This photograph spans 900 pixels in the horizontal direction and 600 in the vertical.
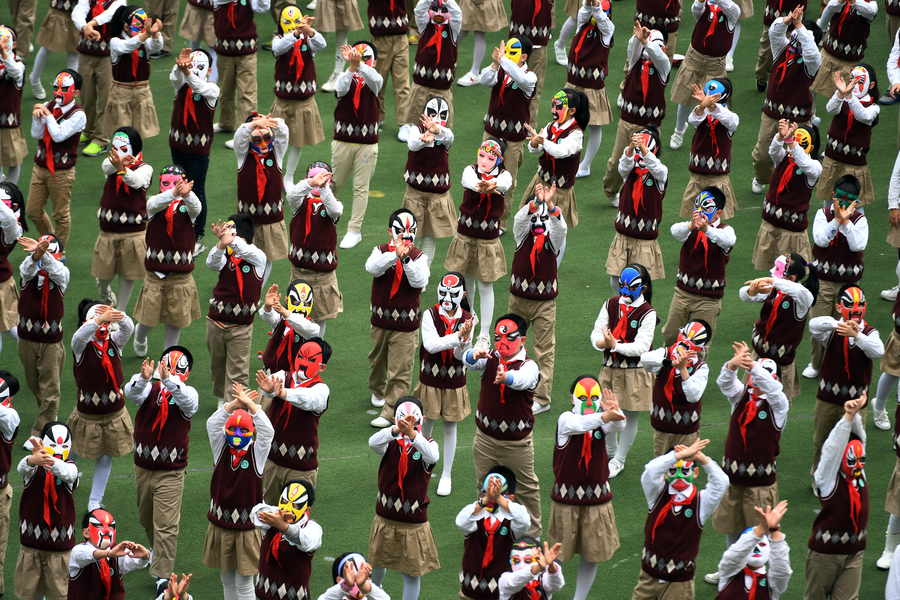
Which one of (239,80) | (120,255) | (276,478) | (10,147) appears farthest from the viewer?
(239,80)

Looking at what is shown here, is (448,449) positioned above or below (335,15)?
below

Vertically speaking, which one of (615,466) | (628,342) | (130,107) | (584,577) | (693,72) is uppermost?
(693,72)

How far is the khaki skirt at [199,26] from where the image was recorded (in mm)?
12969

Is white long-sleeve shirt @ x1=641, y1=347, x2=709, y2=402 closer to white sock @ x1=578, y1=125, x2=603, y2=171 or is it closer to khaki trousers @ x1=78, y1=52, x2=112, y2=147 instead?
white sock @ x1=578, y1=125, x2=603, y2=171

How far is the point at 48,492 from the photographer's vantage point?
755 centimetres

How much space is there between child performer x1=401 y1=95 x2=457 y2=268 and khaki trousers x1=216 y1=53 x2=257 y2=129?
7.57 feet

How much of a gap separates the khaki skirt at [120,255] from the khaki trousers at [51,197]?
0.86 m

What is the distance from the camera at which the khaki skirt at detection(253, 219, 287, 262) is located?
34.9 feet

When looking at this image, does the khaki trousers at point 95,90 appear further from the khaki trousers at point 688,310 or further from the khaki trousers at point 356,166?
the khaki trousers at point 688,310

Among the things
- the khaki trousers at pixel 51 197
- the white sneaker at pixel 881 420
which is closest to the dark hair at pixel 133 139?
the khaki trousers at pixel 51 197

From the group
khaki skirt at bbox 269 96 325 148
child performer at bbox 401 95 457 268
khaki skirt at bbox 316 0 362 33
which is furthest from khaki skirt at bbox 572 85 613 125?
khaki skirt at bbox 316 0 362 33

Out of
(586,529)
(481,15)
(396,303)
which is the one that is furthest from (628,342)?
(481,15)

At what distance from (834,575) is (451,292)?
305 cm

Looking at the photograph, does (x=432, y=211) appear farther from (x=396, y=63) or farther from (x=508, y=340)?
(x=508, y=340)
